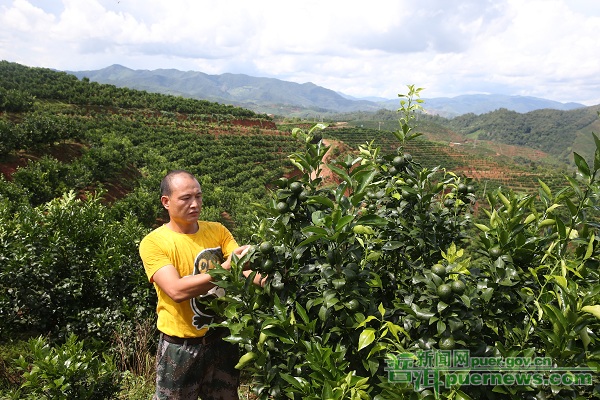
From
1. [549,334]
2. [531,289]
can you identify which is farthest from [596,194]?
[549,334]

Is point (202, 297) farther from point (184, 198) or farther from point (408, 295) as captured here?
point (408, 295)

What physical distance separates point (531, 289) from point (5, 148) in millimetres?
20068

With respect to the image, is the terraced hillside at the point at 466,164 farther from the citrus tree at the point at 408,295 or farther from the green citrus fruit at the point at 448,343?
the green citrus fruit at the point at 448,343

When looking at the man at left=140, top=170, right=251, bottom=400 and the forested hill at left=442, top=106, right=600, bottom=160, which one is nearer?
the man at left=140, top=170, right=251, bottom=400

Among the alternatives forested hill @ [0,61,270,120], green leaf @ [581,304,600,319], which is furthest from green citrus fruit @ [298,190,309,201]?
forested hill @ [0,61,270,120]

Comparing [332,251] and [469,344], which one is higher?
[332,251]

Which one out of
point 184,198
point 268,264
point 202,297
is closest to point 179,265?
point 202,297

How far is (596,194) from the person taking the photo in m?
1.36

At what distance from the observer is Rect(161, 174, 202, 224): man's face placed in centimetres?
218

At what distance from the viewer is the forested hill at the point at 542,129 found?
130 meters

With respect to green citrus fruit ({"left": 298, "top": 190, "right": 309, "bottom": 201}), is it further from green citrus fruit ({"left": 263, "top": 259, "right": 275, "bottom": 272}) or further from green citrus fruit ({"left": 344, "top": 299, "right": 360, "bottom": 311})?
green citrus fruit ({"left": 344, "top": 299, "right": 360, "bottom": 311})

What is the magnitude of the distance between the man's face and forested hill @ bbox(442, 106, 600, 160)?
146m

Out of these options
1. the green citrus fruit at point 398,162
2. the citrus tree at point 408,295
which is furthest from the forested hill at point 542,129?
the citrus tree at point 408,295

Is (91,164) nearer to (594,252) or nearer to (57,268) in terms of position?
(57,268)
